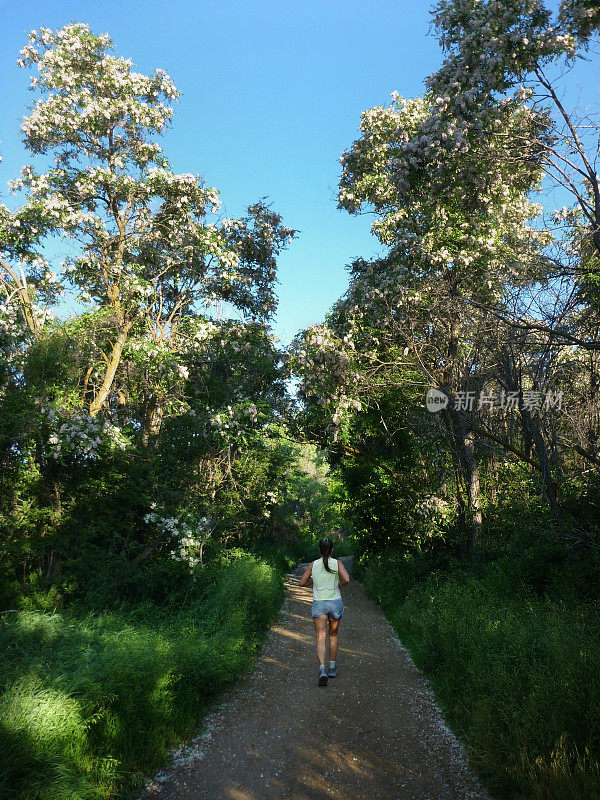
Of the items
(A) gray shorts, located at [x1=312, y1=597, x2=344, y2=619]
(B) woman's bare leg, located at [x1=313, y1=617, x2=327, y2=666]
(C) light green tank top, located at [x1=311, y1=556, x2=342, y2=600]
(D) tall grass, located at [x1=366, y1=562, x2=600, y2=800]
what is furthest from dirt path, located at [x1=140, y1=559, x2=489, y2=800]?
(C) light green tank top, located at [x1=311, y1=556, x2=342, y2=600]

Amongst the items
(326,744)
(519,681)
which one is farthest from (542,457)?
(326,744)

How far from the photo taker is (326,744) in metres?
5.30

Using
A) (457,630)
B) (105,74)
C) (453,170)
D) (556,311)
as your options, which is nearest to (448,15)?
(453,170)

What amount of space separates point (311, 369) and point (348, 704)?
7.59 metres

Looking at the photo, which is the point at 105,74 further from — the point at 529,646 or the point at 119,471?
the point at 529,646

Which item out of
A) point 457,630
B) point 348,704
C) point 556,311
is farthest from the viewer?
point 556,311

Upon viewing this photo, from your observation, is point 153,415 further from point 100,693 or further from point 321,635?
point 100,693

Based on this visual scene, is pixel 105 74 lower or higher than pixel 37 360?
higher

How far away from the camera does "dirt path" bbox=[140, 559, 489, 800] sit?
4457 millimetres

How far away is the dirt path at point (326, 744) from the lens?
446 centimetres

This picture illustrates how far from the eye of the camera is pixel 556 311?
313 inches

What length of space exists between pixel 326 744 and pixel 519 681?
2163 mm

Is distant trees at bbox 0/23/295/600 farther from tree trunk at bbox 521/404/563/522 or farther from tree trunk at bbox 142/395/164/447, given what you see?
tree trunk at bbox 521/404/563/522

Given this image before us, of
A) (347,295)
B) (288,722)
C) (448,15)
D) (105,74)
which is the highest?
(105,74)
